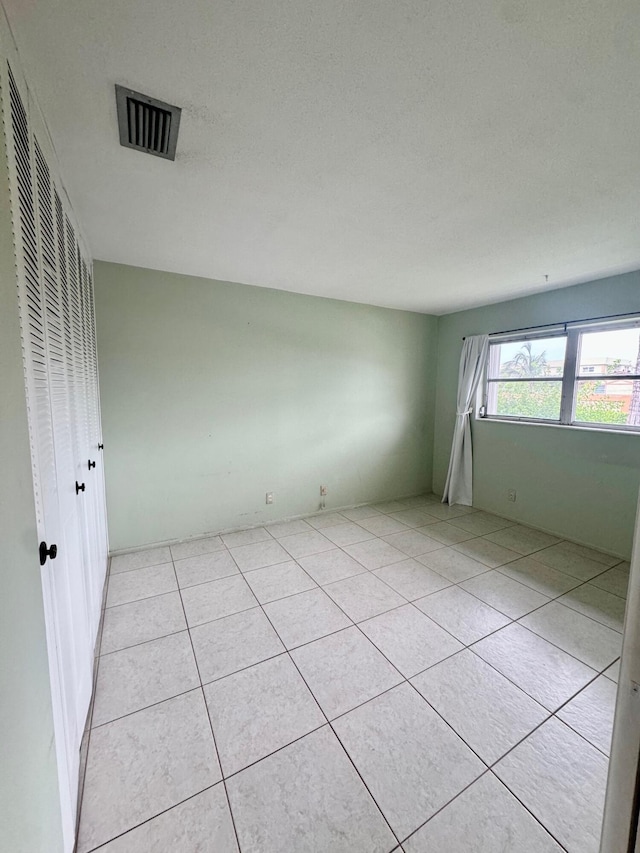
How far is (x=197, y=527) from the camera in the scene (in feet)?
10.1

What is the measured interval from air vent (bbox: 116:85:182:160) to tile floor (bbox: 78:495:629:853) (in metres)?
2.37

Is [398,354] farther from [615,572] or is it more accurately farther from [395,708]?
[395,708]

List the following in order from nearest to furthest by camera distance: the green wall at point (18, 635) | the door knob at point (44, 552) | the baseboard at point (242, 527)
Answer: the green wall at point (18, 635)
the door knob at point (44, 552)
the baseboard at point (242, 527)

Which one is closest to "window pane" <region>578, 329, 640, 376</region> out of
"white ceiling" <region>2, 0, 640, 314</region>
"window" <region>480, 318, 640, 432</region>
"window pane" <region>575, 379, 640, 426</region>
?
"window" <region>480, 318, 640, 432</region>

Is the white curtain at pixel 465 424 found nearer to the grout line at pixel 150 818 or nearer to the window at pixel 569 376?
the window at pixel 569 376

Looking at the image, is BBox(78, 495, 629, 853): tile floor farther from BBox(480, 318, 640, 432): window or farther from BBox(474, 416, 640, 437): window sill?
BBox(480, 318, 640, 432): window

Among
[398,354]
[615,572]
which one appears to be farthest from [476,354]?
[615,572]

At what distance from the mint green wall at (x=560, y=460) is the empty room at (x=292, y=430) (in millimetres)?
26

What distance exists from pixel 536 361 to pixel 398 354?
1.43m

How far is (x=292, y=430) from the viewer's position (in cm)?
Answer: 348

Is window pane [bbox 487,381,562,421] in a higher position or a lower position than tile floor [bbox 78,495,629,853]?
higher

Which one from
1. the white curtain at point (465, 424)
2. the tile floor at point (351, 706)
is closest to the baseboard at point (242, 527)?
the tile floor at point (351, 706)

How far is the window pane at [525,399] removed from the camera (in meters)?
3.24

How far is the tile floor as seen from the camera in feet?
3.57
